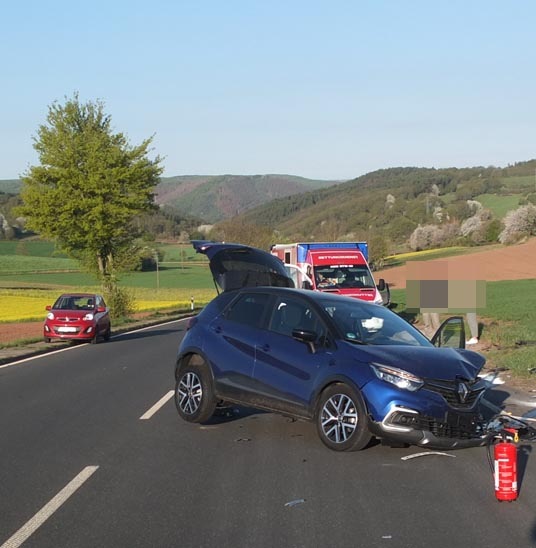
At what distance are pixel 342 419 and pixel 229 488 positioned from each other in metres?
1.69

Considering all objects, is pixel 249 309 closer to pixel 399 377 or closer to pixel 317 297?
pixel 317 297

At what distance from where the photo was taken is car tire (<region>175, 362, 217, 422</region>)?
973 cm

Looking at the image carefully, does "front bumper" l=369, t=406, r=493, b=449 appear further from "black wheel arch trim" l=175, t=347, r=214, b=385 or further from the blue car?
"black wheel arch trim" l=175, t=347, r=214, b=385

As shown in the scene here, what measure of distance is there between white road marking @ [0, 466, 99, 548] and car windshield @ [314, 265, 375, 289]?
58.1ft

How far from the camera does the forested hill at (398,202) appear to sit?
424 ft

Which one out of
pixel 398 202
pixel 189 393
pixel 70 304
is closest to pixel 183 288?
pixel 70 304

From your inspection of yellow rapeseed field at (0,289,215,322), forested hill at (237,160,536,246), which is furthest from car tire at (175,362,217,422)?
forested hill at (237,160,536,246)

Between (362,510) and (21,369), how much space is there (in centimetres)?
1204

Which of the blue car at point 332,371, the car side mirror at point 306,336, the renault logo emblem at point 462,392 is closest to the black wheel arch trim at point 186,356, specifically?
the blue car at point 332,371

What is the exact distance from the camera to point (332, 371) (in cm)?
831

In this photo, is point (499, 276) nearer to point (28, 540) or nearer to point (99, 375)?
point (99, 375)

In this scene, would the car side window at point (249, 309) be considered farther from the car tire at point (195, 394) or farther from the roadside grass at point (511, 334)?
the roadside grass at point (511, 334)

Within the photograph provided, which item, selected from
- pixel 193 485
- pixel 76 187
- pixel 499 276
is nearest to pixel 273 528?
pixel 193 485

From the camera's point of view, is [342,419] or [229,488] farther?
[342,419]
